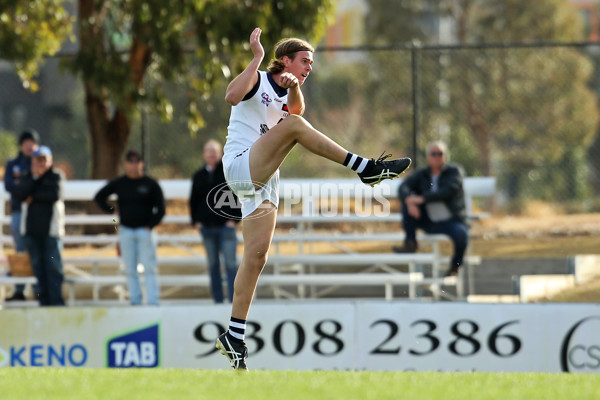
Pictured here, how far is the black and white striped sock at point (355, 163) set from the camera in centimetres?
638

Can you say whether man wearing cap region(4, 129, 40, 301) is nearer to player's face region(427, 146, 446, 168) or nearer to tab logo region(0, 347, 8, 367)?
tab logo region(0, 347, 8, 367)

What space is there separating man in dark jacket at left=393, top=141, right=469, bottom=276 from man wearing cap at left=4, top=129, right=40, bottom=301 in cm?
444

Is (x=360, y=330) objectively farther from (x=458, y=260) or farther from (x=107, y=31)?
(x=107, y=31)

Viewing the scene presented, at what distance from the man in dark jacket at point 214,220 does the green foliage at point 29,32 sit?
4.33m

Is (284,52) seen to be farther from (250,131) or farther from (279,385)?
(279,385)

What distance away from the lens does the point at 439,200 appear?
11844 mm

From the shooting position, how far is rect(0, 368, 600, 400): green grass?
17.7 ft

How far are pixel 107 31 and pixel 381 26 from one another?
60.3ft

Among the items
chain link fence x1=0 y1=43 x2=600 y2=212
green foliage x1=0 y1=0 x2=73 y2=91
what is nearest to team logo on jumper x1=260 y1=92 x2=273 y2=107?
green foliage x1=0 y1=0 x2=73 y2=91

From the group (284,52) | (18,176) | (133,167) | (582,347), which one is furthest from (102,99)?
(284,52)

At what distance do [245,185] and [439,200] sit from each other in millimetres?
5670

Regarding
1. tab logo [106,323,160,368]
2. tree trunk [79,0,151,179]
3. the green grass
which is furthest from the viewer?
tree trunk [79,0,151,179]

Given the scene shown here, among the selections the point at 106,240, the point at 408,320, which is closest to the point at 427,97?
the point at 106,240

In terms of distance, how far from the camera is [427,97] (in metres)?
28.3
